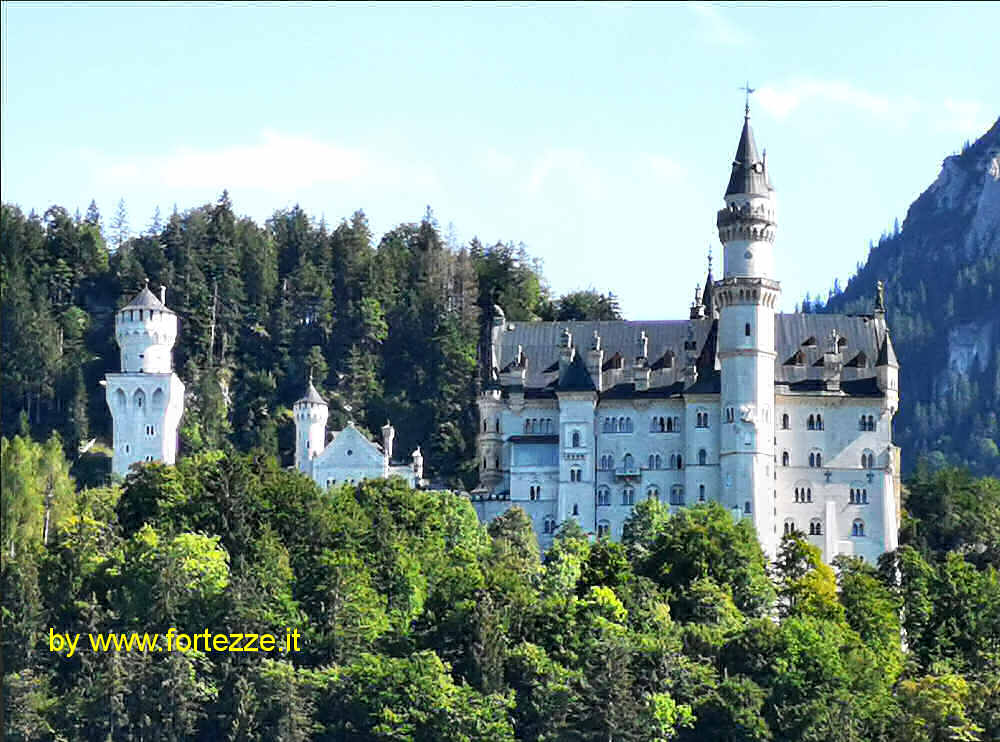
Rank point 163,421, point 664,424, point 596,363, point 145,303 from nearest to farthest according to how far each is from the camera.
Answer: point 664,424
point 596,363
point 163,421
point 145,303

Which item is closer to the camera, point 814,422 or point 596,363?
point 814,422

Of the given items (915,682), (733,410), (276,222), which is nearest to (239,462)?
(733,410)

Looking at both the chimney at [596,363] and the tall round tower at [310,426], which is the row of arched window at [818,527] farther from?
the tall round tower at [310,426]

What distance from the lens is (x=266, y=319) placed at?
116312 mm

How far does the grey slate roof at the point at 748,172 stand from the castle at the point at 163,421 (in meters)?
19.2

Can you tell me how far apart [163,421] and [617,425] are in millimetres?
21427

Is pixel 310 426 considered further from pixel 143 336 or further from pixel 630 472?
pixel 630 472

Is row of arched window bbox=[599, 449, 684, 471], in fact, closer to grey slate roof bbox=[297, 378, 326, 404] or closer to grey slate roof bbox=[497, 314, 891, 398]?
grey slate roof bbox=[497, 314, 891, 398]

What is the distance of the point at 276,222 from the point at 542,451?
43673mm

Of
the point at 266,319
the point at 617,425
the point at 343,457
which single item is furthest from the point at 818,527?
the point at 266,319

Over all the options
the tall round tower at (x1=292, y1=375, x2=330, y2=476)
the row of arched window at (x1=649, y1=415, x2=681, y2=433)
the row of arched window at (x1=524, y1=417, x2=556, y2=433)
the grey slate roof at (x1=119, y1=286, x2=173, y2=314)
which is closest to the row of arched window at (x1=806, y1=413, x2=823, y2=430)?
the row of arched window at (x1=649, y1=415, x2=681, y2=433)

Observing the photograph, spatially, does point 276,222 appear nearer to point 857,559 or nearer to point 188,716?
point 857,559

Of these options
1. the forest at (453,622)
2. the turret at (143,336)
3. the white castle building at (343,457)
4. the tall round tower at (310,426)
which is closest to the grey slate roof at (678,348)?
the white castle building at (343,457)

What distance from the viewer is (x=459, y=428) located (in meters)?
105
